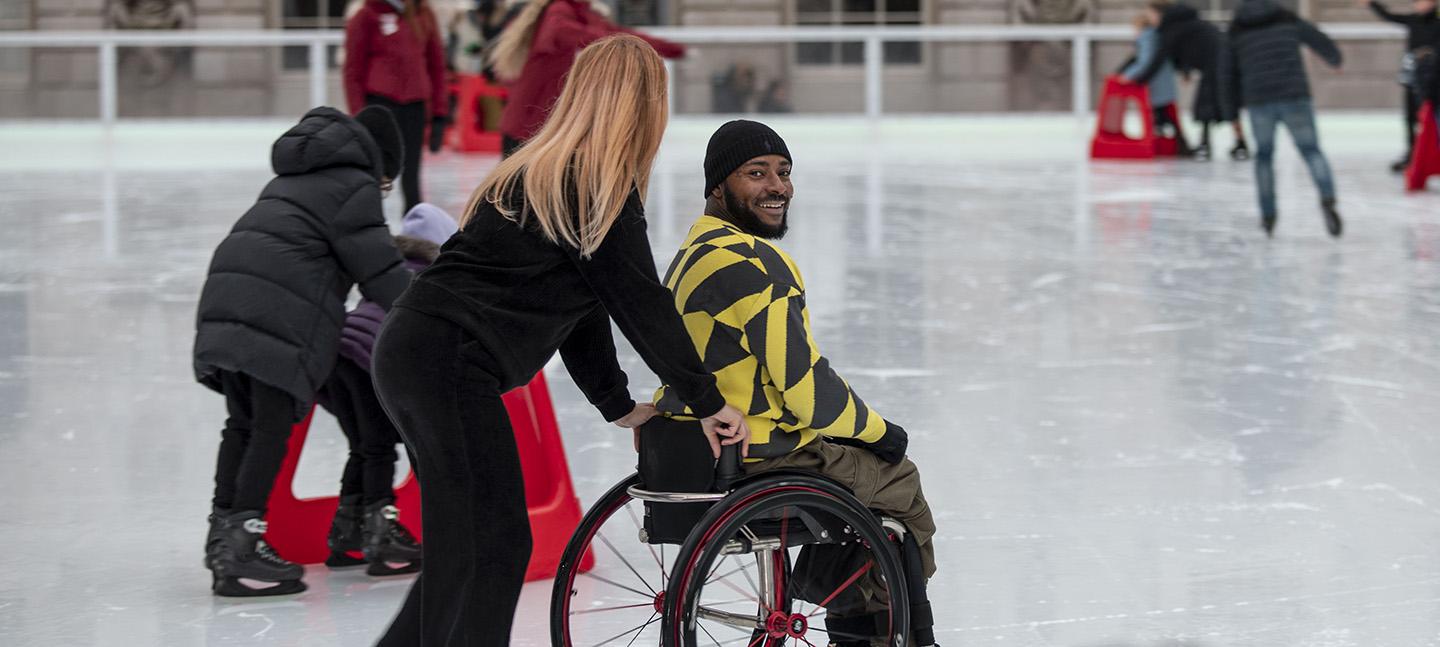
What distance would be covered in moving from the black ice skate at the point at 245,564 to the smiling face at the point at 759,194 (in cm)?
142

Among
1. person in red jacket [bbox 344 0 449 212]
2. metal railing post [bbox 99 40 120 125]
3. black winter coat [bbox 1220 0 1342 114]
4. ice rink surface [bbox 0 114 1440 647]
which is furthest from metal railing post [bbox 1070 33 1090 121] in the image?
person in red jacket [bbox 344 0 449 212]

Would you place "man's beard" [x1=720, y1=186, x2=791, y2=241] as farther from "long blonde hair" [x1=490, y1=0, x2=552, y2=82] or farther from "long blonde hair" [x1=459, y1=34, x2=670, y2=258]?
"long blonde hair" [x1=490, y1=0, x2=552, y2=82]

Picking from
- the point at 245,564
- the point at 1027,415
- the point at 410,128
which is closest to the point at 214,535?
the point at 245,564

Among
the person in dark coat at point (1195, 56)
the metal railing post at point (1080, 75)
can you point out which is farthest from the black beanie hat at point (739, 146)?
the metal railing post at point (1080, 75)

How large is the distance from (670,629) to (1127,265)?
255 inches

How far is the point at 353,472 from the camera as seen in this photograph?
13.3 feet

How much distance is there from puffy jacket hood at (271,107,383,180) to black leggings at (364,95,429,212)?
185 inches

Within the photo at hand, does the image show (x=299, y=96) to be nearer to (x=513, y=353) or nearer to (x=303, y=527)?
(x=303, y=527)

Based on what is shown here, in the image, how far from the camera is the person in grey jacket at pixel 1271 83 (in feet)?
31.4

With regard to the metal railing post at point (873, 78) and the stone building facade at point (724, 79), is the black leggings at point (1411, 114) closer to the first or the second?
the stone building facade at point (724, 79)

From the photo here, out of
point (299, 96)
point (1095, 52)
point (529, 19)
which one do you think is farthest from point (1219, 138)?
point (529, 19)

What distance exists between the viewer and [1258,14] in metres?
9.63

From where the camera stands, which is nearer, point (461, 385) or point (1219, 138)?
point (461, 385)

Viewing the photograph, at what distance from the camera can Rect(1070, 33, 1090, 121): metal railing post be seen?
1819cm
